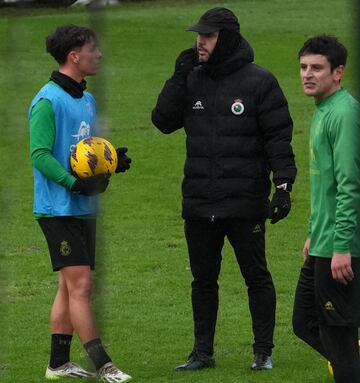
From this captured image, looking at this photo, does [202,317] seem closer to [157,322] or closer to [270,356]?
[270,356]

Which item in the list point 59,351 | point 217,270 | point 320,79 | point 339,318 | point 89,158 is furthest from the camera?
point 217,270

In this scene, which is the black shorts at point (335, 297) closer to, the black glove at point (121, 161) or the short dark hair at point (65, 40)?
the black glove at point (121, 161)

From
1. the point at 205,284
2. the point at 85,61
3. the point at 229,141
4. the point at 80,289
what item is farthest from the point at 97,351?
the point at 85,61

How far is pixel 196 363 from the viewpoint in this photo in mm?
7113

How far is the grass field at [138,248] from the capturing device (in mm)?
7293

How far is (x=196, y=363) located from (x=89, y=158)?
1.22 m

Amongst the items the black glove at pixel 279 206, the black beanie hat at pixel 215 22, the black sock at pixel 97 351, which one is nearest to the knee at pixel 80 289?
the black sock at pixel 97 351

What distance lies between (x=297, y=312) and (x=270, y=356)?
3.04ft

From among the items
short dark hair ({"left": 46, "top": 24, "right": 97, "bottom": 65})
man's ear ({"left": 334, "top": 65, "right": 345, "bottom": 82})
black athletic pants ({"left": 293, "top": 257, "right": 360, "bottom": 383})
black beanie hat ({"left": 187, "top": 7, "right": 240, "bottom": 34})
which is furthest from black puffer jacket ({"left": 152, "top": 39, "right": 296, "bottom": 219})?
black athletic pants ({"left": 293, "top": 257, "right": 360, "bottom": 383})

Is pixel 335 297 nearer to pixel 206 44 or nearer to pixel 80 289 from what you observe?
pixel 80 289

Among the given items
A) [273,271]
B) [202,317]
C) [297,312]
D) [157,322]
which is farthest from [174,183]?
[297,312]

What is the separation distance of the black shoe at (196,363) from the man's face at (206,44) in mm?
1506

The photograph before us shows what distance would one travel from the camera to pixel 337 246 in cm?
561

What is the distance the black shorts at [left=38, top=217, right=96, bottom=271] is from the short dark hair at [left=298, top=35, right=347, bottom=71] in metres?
1.53
